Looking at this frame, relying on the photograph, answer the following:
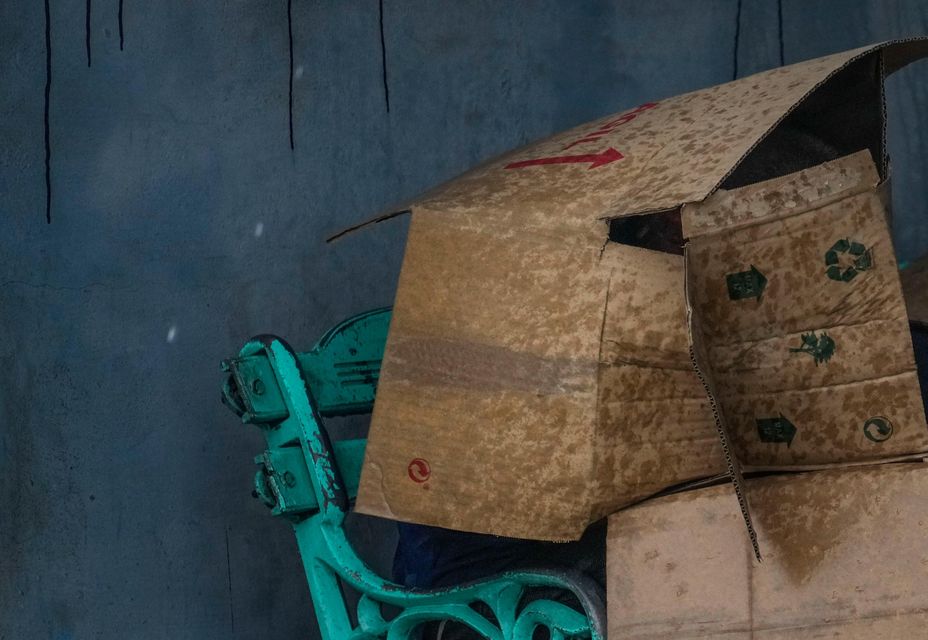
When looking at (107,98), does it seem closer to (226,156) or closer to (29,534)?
(226,156)

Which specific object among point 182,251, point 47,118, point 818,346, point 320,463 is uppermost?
point 47,118

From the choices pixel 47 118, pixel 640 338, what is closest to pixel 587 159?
pixel 640 338

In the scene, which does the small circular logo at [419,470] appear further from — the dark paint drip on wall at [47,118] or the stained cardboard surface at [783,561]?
the dark paint drip on wall at [47,118]

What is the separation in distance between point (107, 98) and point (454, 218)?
0.85 meters

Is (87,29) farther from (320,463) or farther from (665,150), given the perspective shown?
(665,150)

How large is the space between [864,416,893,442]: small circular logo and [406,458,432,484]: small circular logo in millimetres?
448

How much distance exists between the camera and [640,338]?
4.42 feet

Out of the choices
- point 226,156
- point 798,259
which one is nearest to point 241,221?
point 226,156

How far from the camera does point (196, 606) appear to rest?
2.00 metres

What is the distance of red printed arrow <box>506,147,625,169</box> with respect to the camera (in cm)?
143

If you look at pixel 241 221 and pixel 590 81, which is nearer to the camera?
pixel 241 221

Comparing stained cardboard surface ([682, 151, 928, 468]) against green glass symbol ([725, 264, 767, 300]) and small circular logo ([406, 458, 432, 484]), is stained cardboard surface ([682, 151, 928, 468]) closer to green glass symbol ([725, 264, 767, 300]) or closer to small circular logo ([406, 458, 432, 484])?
green glass symbol ([725, 264, 767, 300])

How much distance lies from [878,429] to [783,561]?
160 millimetres

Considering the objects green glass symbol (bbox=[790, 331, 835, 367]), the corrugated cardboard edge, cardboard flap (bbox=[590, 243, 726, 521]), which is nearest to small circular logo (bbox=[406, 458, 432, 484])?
cardboard flap (bbox=[590, 243, 726, 521])
